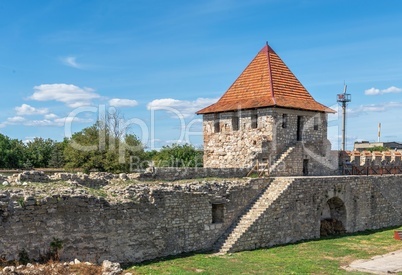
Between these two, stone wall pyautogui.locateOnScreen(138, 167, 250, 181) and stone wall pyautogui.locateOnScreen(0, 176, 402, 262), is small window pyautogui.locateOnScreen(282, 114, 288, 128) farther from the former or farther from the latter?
stone wall pyautogui.locateOnScreen(138, 167, 250, 181)

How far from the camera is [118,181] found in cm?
1566

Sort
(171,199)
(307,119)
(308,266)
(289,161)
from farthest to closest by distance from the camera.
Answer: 1. (307,119)
2. (289,161)
3. (171,199)
4. (308,266)

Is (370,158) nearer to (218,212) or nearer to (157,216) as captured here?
(218,212)

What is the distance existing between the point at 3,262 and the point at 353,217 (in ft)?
51.5

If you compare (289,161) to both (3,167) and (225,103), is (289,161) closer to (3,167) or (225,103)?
(225,103)

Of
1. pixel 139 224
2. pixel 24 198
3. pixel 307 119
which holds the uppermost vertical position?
pixel 307 119

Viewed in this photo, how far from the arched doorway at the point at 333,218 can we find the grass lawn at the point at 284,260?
2146mm

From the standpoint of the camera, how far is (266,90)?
22797 mm

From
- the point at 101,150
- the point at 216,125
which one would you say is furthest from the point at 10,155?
the point at 216,125

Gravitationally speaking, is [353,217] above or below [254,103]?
below

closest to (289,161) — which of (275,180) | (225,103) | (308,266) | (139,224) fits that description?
(275,180)

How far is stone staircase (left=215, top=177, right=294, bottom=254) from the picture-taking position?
1633 centimetres

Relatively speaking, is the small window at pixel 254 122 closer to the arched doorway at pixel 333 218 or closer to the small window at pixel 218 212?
the arched doorway at pixel 333 218

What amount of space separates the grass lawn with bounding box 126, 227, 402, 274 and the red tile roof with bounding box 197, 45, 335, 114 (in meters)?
6.96
